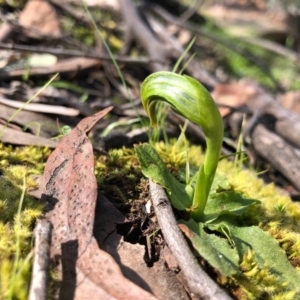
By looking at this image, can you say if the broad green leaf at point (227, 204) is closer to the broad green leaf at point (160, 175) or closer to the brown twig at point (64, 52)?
the broad green leaf at point (160, 175)

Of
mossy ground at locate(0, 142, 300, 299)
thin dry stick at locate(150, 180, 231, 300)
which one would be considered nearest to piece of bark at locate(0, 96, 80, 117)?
mossy ground at locate(0, 142, 300, 299)

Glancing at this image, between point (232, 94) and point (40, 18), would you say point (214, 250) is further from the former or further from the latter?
point (40, 18)

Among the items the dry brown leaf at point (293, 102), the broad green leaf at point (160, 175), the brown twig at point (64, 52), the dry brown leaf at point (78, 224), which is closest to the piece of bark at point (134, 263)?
the dry brown leaf at point (78, 224)

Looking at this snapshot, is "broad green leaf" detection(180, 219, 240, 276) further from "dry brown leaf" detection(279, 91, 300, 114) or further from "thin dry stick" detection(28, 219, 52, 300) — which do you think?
"dry brown leaf" detection(279, 91, 300, 114)

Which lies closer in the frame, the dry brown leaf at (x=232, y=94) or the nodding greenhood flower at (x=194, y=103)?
the nodding greenhood flower at (x=194, y=103)

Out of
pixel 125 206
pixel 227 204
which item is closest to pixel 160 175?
pixel 125 206
